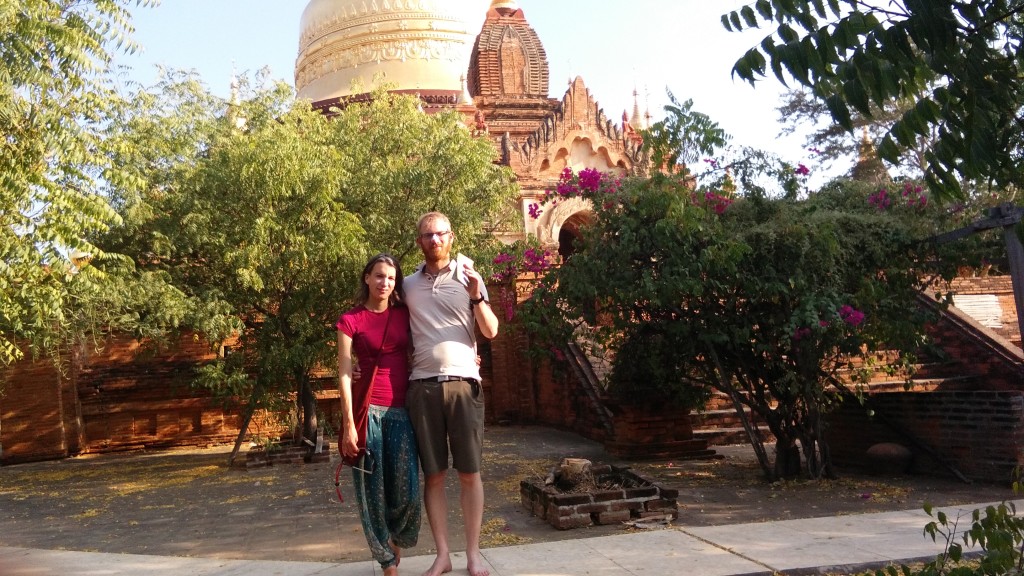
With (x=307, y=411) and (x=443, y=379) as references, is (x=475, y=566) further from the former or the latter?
(x=307, y=411)

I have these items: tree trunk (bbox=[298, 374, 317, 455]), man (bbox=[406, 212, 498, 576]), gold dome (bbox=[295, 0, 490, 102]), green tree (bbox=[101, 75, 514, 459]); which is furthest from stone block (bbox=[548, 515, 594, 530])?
gold dome (bbox=[295, 0, 490, 102])

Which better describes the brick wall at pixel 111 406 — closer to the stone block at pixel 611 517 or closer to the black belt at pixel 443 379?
the stone block at pixel 611 517

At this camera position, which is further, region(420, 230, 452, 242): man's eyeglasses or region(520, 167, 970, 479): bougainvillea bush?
region(520, 167, 970, 479): bougainvillea bush

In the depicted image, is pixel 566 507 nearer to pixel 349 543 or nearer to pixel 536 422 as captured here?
pixel 349 543

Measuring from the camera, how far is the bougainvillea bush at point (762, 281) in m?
7.24

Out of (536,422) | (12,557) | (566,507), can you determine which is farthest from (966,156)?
(536,422)

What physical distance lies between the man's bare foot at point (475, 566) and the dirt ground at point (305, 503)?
106cm

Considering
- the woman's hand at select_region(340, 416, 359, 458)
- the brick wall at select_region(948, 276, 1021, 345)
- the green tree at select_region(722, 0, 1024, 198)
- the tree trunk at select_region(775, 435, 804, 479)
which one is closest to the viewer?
the green tree at select_region(722, 0, 1024, 198)

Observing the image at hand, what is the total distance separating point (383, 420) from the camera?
169 inches

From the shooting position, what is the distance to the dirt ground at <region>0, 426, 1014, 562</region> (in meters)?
5.95

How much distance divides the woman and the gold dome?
1880 cm

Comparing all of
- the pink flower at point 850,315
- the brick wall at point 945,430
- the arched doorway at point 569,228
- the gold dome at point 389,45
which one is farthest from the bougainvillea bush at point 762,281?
the gold dome at point 389,45

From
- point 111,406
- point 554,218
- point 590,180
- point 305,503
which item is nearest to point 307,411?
point 305,503

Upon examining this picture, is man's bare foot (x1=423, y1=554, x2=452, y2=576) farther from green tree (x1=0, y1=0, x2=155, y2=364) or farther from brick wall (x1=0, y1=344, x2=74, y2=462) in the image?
brick wall (x1=0, y1=344, x2=74, y2=462)
